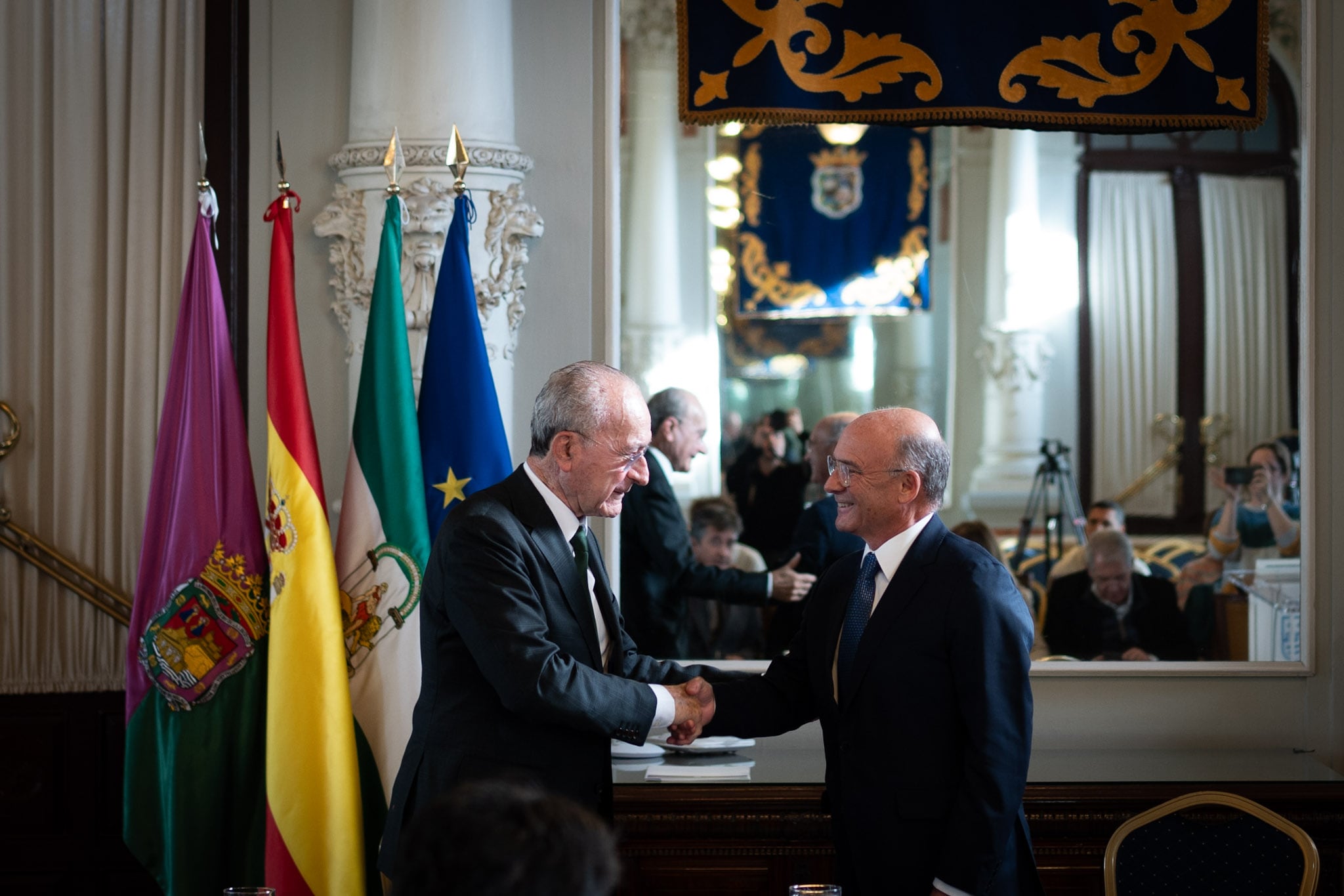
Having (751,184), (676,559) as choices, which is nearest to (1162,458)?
(751,184)

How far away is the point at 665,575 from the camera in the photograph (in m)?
4.26

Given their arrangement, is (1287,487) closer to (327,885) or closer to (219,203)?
(327,885)

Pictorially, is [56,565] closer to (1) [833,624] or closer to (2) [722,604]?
(2) [722,604]

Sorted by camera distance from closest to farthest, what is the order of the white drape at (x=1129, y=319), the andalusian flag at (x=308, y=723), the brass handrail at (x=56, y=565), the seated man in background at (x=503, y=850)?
1. the seated man in background at (x=503, y=850)
2. the andalusian flag at (x=308, y=723)
3. the brass handrail at (x=56, y=565)
4. the white drape at (x=1129, y=319)

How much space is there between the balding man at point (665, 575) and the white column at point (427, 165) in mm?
568

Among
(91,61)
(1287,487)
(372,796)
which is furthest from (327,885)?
(1287,487)

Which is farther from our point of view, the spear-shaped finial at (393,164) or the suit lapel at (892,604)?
the spear-shaped finial at (393,164)

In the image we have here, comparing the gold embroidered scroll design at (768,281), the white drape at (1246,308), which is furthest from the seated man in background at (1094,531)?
the gold embroidered scroll design at (768,281)

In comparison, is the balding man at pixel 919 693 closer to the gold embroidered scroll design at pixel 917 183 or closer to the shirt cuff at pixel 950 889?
the shirt cuff at pixel 950 889

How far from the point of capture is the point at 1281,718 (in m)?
4.19

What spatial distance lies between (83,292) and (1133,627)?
11.2ft

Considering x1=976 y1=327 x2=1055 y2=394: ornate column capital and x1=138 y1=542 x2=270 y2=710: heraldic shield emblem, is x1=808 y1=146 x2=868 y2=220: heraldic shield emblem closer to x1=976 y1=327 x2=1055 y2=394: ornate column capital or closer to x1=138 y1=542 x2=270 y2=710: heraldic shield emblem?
x1=976 y1=327 x2=1055 y2=394: ornate column capital

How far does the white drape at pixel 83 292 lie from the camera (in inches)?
161

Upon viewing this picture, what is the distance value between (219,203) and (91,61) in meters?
0.57
